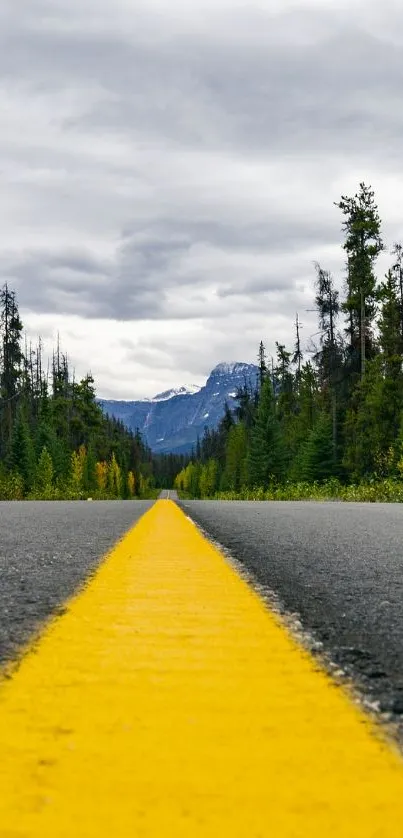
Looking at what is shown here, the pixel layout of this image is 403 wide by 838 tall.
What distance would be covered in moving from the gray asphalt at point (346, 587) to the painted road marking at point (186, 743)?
0.15m

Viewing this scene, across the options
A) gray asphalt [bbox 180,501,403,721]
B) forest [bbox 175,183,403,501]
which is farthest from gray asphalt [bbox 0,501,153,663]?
forest [bbox 175,183,403,501]

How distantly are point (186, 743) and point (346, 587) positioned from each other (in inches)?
97.0

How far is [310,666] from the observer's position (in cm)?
182

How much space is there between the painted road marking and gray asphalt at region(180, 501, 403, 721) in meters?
0.15

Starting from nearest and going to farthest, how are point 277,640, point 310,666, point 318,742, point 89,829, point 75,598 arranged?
point 89,829 < point 318,742 < point 310,666 < point 277,640 < point 75,598

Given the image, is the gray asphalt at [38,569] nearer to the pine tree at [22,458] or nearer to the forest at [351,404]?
the forest at [351,404]

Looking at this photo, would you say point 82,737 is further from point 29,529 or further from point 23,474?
point 23,474

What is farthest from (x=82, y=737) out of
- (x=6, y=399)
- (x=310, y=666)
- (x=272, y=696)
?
(x=6, y=399)

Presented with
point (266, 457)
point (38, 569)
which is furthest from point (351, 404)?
point (38, 569)

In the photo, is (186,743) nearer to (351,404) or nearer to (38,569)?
(38,569)

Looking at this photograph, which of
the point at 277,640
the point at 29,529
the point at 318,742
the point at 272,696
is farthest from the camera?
the point at 29,529

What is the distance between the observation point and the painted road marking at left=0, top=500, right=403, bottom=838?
92 cm

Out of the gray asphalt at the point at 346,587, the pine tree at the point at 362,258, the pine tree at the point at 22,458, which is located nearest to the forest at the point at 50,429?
the pine tree at the point at 22,458

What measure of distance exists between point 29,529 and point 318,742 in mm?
7451
